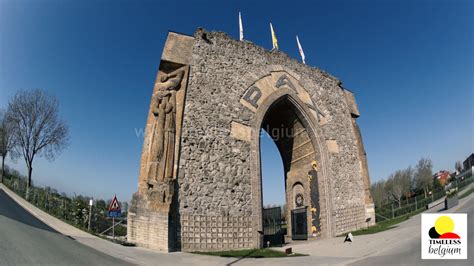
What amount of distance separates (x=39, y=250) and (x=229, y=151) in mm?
7515

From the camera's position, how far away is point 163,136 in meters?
11.0

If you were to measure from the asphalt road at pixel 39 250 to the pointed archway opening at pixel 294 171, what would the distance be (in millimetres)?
9843

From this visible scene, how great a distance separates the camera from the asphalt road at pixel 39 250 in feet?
19.8

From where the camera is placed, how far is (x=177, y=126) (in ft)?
37.3

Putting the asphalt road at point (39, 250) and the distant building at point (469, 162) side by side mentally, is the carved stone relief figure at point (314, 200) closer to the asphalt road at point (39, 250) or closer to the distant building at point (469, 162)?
the asphalt road at point (39, 250)

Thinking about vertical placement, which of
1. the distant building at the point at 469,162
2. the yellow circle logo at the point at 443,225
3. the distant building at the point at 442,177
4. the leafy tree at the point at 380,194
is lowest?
the leafy tree at the point at 380,194

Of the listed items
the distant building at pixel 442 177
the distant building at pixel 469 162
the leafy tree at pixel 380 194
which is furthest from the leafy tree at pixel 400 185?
the distant building at pixel 469 162

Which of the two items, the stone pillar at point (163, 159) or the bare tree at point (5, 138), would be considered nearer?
the stone pillar at point (163, 159)

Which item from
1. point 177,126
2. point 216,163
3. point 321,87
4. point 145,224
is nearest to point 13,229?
point 145,224

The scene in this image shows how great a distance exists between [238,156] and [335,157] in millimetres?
7544

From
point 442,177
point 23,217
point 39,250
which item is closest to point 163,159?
point 39,250

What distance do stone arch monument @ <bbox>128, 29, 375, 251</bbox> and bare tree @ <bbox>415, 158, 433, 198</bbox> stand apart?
32.4 metres

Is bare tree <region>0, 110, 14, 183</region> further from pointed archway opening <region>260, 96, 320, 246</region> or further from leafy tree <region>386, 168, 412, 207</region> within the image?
leafy tree <region>386, 168, 412, 207</region>

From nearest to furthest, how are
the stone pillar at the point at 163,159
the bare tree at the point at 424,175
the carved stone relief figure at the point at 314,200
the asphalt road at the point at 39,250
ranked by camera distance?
the asphalt road at the point at 39,250
the stone pillar at the point at 163,159
the carved stone relief figure at the point at 314,200
the bare tree at the point at 424,175
